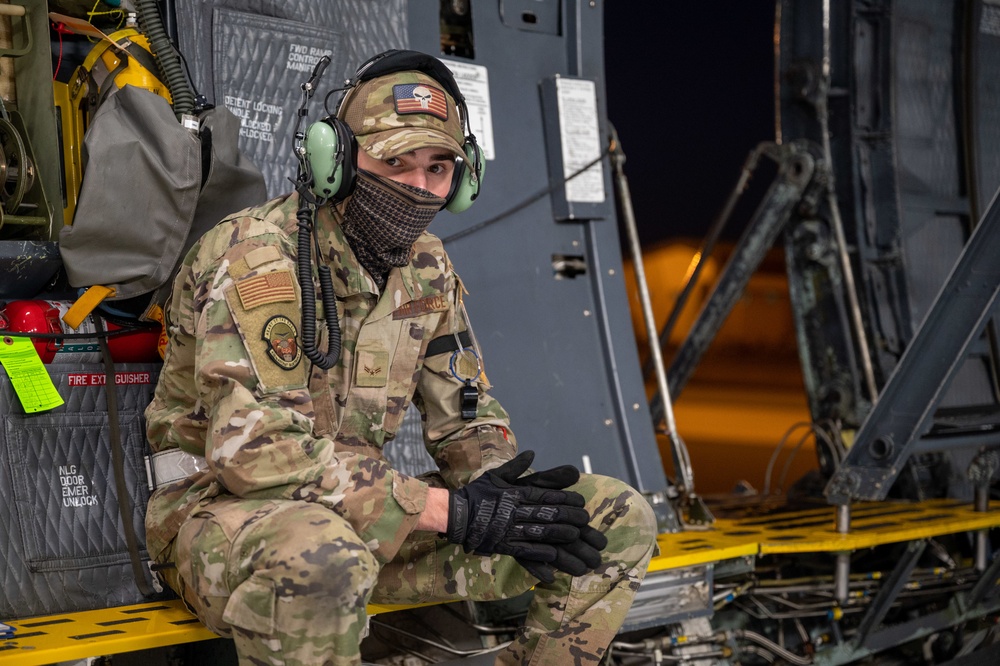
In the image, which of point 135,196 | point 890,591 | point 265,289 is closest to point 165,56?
point 135,196

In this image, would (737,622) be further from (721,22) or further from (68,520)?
(721,22)

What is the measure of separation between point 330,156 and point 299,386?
0.44 metres

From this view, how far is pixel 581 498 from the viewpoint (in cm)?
228

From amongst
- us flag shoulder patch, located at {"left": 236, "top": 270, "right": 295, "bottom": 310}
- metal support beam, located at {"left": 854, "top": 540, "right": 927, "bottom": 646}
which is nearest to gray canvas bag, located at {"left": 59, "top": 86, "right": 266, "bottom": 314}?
us flag shoulder patch, located at {"left": 236, "top": 270, "right": 295, "bottom": 310}

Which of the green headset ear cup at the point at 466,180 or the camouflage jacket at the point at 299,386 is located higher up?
the green headset ear cup at the point at 466,180

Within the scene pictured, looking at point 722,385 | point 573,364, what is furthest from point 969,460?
point 722,385

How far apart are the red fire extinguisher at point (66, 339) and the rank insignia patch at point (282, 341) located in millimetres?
674

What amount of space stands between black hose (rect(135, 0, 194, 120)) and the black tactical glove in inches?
46.1

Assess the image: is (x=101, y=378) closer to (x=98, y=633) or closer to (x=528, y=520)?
(x=98, y=633)

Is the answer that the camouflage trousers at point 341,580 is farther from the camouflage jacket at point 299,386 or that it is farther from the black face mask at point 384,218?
the black face mask at point 384,218

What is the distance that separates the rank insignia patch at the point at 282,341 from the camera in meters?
2.12

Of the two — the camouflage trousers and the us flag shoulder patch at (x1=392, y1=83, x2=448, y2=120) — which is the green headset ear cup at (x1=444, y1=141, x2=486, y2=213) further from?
the camouflage trousers

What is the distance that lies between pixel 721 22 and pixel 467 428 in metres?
5.27

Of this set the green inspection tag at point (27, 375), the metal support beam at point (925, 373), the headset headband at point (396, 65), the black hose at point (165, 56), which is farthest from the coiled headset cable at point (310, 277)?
the metal support beam at point (925, 373)
